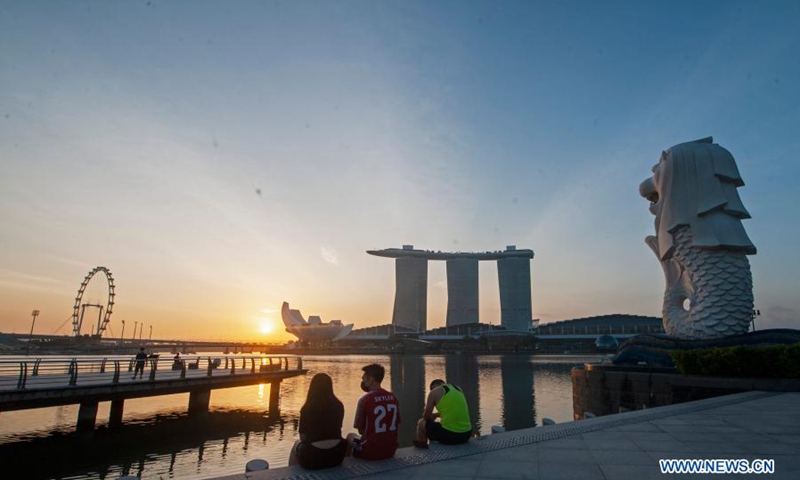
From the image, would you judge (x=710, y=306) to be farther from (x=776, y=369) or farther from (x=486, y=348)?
(x=486, y=348)

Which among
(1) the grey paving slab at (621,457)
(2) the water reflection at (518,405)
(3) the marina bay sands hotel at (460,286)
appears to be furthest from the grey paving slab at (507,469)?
(3) the marina bay sands hotel at (460,286)

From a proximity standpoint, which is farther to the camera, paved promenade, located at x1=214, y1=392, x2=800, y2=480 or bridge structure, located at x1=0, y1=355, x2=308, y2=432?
bridge structure, located at x1=0, y1=355, x2=308, y2=432

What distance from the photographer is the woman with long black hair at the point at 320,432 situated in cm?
527

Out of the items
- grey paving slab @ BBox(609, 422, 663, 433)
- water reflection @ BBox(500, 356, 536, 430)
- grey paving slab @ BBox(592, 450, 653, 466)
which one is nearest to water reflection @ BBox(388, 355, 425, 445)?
water reflection @ BBox(500, 356, 536, 430)

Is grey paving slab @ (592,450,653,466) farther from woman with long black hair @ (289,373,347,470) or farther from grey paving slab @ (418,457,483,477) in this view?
woman with long black hair @ (289,373,347,470)

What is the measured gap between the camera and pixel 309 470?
17.3ft

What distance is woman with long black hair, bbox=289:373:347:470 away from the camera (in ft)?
17.3

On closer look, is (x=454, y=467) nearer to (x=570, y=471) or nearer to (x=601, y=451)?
(x=570, y=471)

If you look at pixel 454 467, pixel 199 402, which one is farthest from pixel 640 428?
pixel 199 402

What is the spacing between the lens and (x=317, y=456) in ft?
17.2

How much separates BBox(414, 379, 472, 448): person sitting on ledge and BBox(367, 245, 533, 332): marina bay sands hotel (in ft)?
490

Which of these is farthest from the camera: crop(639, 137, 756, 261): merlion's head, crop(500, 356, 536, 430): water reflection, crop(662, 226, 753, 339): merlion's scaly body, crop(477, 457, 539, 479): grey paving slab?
crop(639, 137, 756, 261): merlion's head

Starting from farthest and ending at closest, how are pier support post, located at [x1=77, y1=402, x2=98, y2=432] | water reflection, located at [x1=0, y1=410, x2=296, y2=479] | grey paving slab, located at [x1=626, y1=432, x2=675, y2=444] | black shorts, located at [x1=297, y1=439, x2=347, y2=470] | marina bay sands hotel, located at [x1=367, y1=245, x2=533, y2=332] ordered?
1. marina bay sands hotel, located at [x1=367, y1=245, x2=533, y2=332]
2. pier support post, located at [x1=77, y1=402, x2=98, y2=432]
3. water reflection, located at [x1=0, y1=410, x2=296, y2=479]
4. grey paving slab, located at [x1=626, y1=432, x2=675, y2=444]
5. black shorts, located at [x1=297, y1=439, x2=347, y2=470]

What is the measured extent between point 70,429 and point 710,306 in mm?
30175
